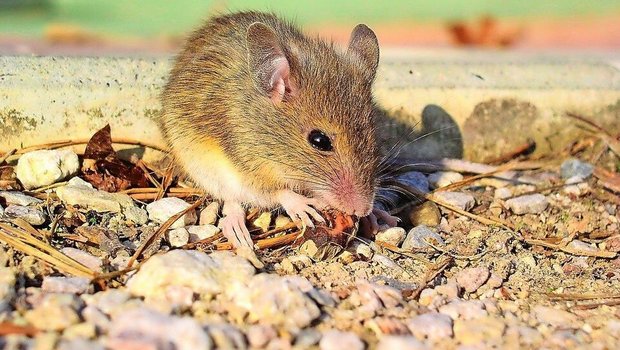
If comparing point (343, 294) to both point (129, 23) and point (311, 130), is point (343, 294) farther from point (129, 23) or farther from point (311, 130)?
point (129, 23)

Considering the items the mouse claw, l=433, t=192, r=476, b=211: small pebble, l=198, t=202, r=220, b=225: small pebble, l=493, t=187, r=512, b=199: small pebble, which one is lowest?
l=198, t=202, r=220, b=225: small pebble

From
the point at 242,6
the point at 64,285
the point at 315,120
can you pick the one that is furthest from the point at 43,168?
the point at 242,6

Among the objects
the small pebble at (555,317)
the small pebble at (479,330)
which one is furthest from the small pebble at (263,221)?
the small pebble at (555,317)

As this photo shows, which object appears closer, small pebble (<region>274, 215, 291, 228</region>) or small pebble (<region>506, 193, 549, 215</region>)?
small pebble (<region>274, 215, 291, 228</region>)

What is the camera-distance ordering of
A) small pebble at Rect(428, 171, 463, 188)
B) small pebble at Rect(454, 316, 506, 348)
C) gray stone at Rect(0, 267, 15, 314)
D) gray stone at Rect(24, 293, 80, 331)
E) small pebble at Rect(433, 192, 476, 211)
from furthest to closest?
small pebble at Rect(428, 171, 463, 188), small pebble at Rect(433, 192, 476, 211), small pebble at Rect(454, 316, 506, 348), gray stone at Rect(0, 267, 15, 314), gray stone at Rect(24, 293, 80, 331)

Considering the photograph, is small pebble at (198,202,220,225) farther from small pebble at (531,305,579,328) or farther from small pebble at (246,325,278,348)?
small pebble at (531,305,579,328)

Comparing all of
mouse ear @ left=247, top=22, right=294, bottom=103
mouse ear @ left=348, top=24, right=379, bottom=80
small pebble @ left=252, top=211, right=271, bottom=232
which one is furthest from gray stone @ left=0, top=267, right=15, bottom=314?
mouse ear @ left=348, top=24, right=379, bottom=80

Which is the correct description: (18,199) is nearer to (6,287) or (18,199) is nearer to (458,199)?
(6,287)
